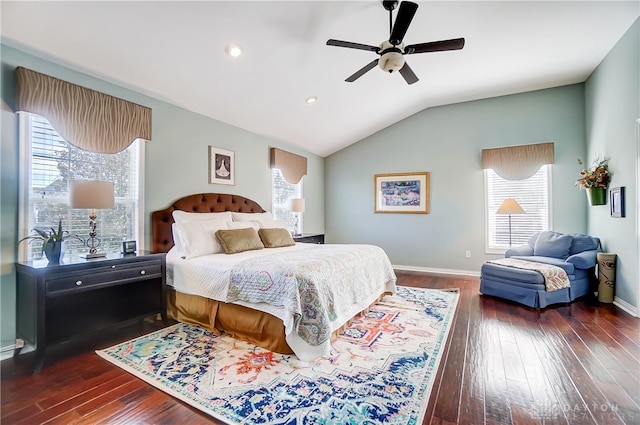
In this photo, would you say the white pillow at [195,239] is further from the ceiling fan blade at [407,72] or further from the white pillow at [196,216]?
the ceiling fan blade at [407,72]

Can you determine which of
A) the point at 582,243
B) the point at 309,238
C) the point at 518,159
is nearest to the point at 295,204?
the point at 309,238

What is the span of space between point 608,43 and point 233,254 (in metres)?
5.19

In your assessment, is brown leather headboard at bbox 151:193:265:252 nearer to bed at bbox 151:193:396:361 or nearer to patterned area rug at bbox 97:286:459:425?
bed at bbox 151:193:396:361

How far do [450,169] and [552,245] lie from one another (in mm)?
2029

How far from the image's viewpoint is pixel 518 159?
495 cm

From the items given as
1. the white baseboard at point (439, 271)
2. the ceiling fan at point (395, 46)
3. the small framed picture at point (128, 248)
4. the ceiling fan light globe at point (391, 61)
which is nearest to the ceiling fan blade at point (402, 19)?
the ceiling fan at point (395, 46)

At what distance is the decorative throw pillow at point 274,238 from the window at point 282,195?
138 centimetres

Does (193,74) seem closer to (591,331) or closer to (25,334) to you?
(25,334)

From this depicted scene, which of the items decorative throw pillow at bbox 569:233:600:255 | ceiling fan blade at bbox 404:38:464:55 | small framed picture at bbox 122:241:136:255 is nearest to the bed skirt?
small framed picture at bbox 122:241:136:255

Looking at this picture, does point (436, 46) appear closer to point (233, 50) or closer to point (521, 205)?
point (233, 50)

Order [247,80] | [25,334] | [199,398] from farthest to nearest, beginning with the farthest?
[247,80] < [25,334] < [199,398]

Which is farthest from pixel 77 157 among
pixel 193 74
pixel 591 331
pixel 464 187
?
pixel 464 187

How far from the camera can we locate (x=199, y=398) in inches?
72.0

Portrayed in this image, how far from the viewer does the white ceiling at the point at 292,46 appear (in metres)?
2.43
